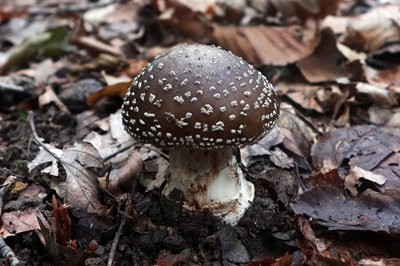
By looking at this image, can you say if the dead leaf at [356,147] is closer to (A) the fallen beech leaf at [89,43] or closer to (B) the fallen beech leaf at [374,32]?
(B) the fallen beech leaf at [374,32]

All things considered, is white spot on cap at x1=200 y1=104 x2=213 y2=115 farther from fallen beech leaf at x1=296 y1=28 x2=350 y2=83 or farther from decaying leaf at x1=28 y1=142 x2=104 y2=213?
fallen beech leaf at x1=296 y1=28 x2=350 y2=83

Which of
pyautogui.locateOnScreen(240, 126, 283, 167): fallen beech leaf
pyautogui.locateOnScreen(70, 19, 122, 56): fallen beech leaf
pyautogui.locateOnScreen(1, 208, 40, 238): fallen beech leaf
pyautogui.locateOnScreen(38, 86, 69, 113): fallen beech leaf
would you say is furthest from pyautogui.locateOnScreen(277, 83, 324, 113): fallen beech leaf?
pyautogui.locateOnScreen(1, 208, 40, 238): fallen beech leaf

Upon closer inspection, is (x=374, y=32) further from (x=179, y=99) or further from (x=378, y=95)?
(x=179, y=99)

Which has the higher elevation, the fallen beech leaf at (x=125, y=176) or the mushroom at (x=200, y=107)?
the mushroom at (x=200, y=107)

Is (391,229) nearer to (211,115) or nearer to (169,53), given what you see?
(211,115)

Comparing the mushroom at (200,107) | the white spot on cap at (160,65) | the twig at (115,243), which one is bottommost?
the twig at (115,243)

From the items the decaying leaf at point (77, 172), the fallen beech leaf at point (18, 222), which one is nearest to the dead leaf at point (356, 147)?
the decaying leaf at point (77, 172)

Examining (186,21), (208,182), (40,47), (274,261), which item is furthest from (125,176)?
(186,21)

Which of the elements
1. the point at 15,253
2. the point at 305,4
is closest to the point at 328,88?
the point at 305,4
